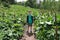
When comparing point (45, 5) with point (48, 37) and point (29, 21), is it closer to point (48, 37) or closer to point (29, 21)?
point (29, 21)

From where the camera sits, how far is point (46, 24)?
11.5 meters

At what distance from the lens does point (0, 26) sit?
1373 cm

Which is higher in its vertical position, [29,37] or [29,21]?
[29,21]

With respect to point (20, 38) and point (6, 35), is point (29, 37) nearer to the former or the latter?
point (20, 38)

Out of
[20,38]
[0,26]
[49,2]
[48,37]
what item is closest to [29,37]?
[20,38]

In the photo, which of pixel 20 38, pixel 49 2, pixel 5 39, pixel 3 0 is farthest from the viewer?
pixel 49 2

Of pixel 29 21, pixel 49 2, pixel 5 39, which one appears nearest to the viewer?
pixel 5 39

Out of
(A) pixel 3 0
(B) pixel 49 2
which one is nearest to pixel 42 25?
(A) pixel 3 0

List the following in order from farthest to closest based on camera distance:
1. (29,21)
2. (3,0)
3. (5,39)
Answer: (3,0) < (29,21) < (5,39)

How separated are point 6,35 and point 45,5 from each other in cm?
3418

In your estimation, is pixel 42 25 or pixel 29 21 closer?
pixel 42 25

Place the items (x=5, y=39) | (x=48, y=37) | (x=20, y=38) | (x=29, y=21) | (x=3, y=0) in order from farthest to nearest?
(x=3, y=0), (x=29, y=21), (x=20, y=38), (x=5, y=39), (x=48, y=37)

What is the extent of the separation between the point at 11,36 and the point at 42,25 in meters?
1.76

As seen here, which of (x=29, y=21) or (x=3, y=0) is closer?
(x=29, y=21)
